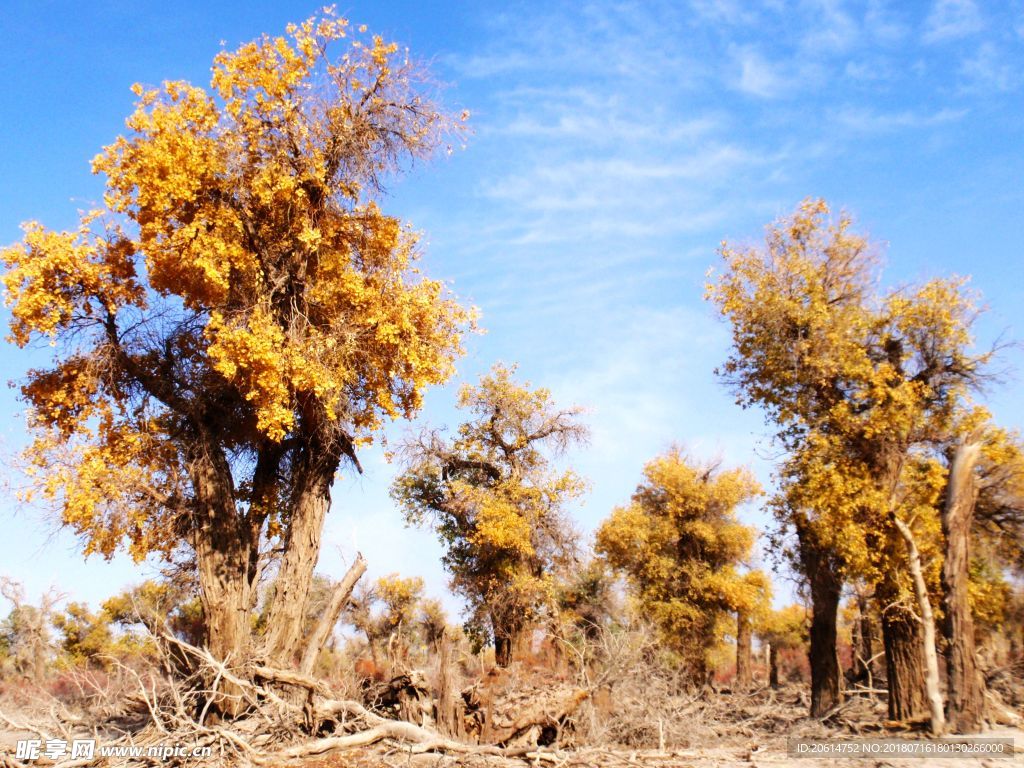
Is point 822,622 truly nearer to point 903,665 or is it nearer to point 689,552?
point 903,665

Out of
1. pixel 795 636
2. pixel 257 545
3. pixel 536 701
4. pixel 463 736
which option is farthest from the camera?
pixel 795 636

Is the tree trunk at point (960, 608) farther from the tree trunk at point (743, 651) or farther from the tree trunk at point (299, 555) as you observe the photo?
the tree trunk at point (743, 651)

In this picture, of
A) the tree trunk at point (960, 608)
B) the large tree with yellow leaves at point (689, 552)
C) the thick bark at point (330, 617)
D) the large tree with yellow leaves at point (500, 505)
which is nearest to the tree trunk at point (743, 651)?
the large tree with yellow leaves at point (689, 552)

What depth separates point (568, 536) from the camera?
79.2ft

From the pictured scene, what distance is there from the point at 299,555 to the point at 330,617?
3.74 feet

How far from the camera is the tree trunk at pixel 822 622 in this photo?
50.9ft

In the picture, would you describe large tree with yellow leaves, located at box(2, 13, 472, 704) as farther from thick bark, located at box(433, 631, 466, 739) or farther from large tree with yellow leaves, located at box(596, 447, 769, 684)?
large tree with yellow leaves, located at box(596, 447, 769, 684)

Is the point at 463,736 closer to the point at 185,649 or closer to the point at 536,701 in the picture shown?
the point at 536,701

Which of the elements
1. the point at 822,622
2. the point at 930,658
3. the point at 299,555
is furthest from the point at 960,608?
the point at 299,555

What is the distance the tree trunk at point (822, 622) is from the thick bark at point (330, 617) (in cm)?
967

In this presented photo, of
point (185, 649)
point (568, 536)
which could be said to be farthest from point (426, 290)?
point (568, 536)

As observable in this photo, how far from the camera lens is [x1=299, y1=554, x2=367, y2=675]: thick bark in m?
10.6

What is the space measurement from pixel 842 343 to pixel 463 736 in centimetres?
1036

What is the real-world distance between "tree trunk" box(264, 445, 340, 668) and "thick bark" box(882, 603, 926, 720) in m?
10.0
